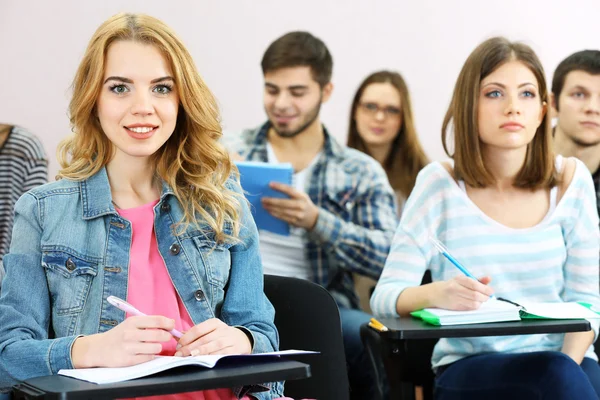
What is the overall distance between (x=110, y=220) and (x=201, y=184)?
0.21m

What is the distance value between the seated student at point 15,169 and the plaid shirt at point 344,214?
739 millimetres

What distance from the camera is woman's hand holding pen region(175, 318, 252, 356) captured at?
151 cm

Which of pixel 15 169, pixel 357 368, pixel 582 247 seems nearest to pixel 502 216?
pixel 582 247

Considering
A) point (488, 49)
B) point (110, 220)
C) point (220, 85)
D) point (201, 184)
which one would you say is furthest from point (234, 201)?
point (220, 85)

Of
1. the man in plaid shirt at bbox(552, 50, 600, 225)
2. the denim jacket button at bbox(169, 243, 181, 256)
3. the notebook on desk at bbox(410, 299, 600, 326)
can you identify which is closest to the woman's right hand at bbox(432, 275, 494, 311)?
the notebook on desk at bbox(410, 299, 600, 326)

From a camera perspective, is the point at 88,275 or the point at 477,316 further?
the point at 477,316

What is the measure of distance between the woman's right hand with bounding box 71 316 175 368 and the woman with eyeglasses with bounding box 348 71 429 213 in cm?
226

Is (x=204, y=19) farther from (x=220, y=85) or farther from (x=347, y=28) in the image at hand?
(x=347, y=28)

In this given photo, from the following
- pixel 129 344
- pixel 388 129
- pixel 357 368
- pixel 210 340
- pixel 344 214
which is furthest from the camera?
pixel 388 129

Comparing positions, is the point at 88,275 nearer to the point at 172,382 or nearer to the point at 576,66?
the point at 172,382

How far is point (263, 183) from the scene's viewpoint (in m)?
2.88

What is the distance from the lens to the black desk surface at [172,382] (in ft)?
3.96

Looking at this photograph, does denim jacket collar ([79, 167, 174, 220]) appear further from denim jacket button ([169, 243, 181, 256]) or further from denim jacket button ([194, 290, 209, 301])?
denim jacket button ([194, 290, 209, 301])

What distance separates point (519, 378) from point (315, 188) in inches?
56.2
